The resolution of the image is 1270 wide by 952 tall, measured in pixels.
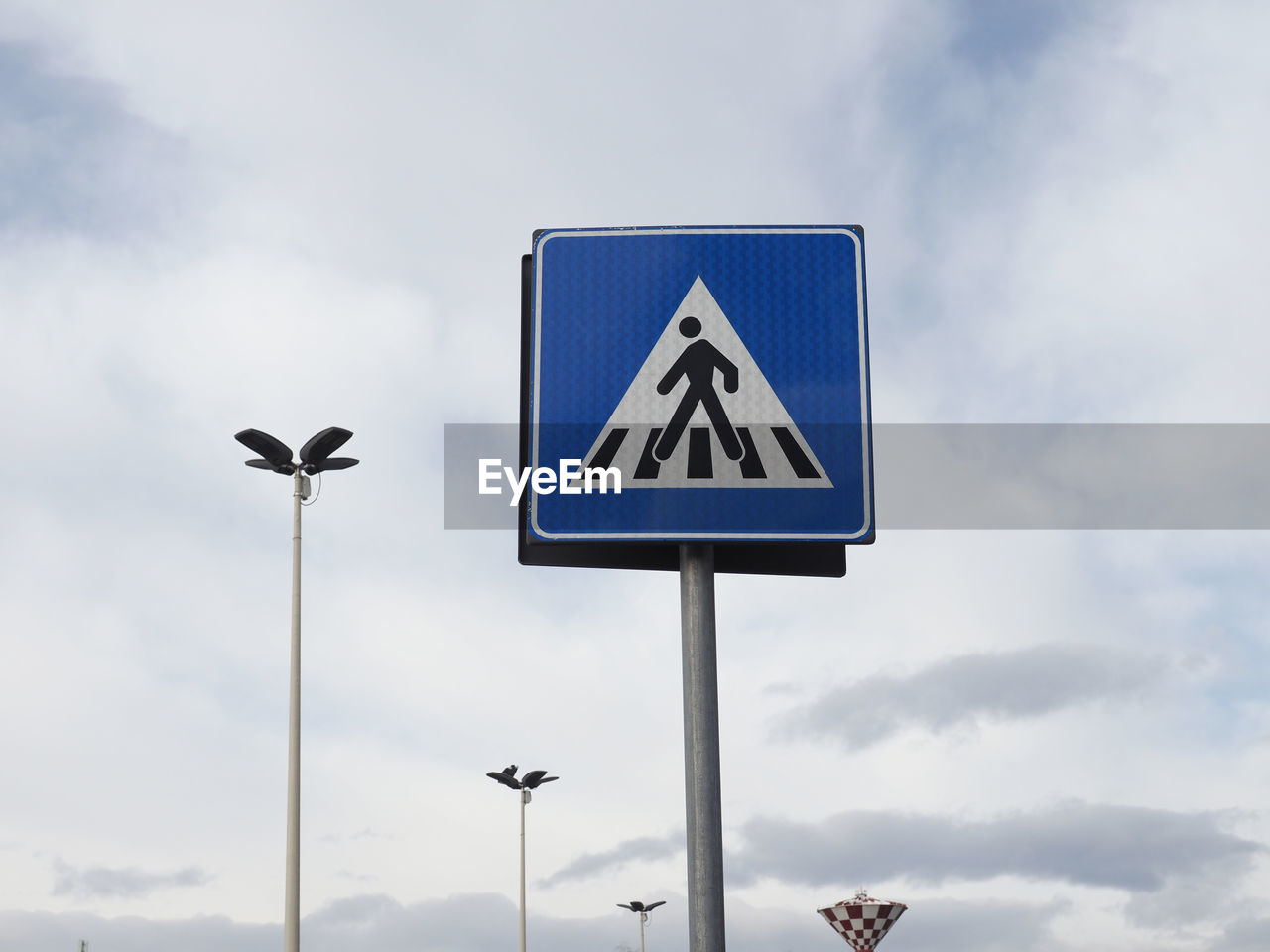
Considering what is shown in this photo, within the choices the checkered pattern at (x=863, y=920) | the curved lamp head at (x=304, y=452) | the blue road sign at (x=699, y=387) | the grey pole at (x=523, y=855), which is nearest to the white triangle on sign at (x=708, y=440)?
the blue road sign at (x=699, y=387)

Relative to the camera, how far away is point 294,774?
1570cm

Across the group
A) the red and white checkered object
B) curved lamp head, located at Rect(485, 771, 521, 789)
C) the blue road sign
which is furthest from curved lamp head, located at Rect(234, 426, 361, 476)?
curved lamp head, located at Rect(485, 771, 521, 789)

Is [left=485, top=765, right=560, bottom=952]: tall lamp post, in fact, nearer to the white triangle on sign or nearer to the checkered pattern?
the checkered pattern

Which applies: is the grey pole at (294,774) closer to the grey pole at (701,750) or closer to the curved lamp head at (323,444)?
the curved lamp head at (323,444)

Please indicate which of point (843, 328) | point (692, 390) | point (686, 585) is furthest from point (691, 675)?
point (843, 328)

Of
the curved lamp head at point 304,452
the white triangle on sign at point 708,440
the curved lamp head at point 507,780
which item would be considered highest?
the curved lamp head at point 304,452

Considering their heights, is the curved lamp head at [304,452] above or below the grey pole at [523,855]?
above

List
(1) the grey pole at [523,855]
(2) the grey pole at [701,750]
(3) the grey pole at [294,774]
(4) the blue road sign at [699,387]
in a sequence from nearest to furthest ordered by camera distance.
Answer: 1. (2) the grey pole at [701,750]
2. (4) the blue road sign at [699,387]
3. (3) the grey pole at [294,774]
4. (1) the grey pole at [523,855]

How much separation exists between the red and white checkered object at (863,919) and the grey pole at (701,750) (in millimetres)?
6422

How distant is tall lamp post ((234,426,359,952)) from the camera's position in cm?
1545

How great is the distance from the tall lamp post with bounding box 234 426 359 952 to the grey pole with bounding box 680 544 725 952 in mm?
12616

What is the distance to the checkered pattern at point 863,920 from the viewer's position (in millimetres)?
9586

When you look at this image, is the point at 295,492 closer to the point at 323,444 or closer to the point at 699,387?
the point at 323,444

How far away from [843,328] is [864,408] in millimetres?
275
